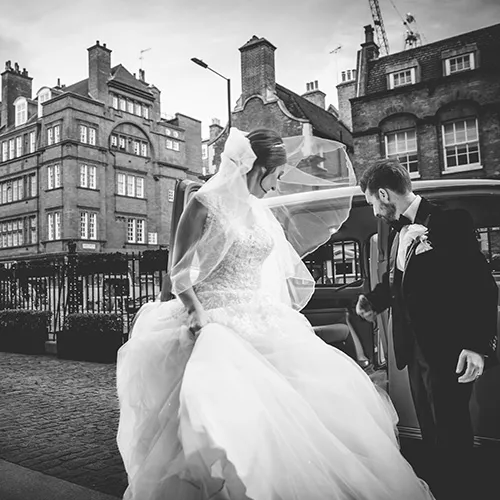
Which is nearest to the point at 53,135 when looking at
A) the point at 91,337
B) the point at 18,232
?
the point at 18,232

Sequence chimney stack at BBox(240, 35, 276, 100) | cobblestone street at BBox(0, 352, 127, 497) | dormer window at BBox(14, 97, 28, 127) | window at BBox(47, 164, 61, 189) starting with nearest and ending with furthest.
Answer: cobblestone street at BBox(0, 352, 127, 497), chimney stack at BBox(240, 35, 276, 100), window at BBox(47, 164, 61, 189), dormer window at BBox(14, 97, 28, 127)

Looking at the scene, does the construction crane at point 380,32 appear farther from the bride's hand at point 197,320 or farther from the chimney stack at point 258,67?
the bride's hand at point 197,320

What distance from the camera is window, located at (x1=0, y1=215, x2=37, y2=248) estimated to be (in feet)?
127

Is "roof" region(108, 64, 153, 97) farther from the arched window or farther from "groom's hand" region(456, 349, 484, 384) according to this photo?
"groom's hand" region(456, 349, 484, 384)

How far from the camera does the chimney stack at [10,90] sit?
42.7 meters

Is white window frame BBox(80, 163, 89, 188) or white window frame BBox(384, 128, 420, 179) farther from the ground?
white window frame BBox(80, 163, 89, 188)

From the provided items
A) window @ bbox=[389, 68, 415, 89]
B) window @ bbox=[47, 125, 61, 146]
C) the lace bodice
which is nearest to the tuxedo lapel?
the lace bodice

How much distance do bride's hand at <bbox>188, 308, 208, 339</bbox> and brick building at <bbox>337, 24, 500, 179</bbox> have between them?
18.5 m

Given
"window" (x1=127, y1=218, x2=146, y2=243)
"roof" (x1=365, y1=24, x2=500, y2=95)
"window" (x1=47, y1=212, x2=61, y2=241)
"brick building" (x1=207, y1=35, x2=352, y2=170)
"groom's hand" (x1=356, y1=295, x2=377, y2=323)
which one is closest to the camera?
"groom's hand" (x1=356, y1=295, x2=377, y2=323)

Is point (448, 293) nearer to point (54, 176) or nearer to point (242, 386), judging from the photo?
point (242, 386)

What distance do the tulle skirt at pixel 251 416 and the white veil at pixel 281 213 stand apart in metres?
0.32

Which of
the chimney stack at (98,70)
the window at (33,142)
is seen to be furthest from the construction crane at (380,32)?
the window at (33,142)

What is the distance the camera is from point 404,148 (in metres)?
21.0

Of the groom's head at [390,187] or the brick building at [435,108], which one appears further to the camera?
the brick building at [435,108]
